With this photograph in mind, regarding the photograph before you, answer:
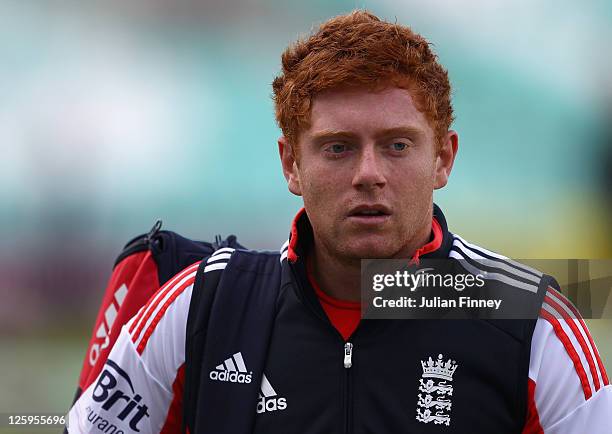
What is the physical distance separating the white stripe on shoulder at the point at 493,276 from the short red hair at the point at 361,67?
273 millimetres

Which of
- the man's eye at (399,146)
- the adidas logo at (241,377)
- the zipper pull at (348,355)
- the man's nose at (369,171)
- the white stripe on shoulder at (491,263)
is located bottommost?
the adidas logo at (241,377)

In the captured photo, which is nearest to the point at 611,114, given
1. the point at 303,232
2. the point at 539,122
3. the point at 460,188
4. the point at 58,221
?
the point at 539,122

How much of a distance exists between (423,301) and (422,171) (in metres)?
0.30

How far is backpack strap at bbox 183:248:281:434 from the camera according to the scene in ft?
5.89

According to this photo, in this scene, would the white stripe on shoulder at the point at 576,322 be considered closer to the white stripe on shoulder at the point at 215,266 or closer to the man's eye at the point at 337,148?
the man's eye at the point at 337,148

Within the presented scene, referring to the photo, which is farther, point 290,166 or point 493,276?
point 290,166

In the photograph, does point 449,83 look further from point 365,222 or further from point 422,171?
point 365,222

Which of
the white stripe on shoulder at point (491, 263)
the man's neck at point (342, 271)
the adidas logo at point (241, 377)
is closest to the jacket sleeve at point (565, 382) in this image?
the white stripe on shoulder at point (491, 263)

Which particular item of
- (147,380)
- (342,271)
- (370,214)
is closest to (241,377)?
(147,380)

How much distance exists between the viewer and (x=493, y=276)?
1.84 m

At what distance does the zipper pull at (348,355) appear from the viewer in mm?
1755

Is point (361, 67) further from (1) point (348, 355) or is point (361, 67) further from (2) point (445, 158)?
(1) point (348, 355)

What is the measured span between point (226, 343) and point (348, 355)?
29 cm

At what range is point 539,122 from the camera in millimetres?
6254
